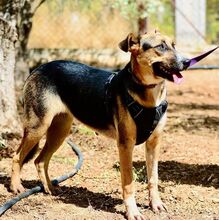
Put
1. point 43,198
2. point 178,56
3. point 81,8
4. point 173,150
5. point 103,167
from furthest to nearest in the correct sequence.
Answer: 1. point 81,8
2. point 173,150
3. point 103,167
4. point 43,198
5. point 178,56

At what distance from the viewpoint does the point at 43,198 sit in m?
5.82

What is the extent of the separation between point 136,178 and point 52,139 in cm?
100

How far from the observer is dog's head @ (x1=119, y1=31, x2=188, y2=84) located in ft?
15.7

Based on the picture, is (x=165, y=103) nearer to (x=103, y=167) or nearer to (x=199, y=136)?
(x=103, y=167)

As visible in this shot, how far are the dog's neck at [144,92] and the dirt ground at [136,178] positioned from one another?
1036mm

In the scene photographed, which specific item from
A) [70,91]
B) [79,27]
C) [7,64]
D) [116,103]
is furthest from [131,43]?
[79,27]

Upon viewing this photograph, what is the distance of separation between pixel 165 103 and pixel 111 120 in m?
0.53

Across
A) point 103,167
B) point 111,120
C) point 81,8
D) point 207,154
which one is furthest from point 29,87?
point 81,8

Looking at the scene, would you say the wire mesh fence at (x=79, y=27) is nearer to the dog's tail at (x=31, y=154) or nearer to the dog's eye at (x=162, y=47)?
the dog's tail at (x=31, y=154)

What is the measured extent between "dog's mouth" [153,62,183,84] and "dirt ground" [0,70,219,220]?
4.20 ft

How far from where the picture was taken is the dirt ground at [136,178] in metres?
5.36

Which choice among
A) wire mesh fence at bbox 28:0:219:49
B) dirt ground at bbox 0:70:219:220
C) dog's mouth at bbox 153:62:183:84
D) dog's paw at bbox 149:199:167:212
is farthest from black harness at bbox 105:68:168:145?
wire mesh fence at bbox 28:0:219:49

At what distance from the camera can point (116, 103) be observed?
5184 millimetres

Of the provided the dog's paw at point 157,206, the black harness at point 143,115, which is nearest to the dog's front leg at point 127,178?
the black harness at point 143,115
